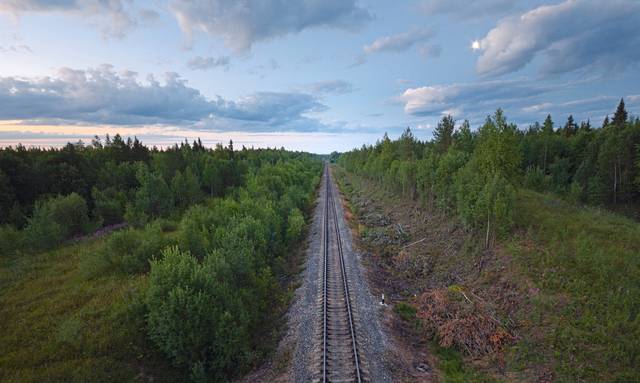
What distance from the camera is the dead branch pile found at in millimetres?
15312

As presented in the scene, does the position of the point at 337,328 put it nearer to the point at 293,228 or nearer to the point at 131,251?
the point at 293,228

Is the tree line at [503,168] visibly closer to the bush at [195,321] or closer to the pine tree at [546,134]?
the pine tree at [546,134]

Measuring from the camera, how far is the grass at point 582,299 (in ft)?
41.5

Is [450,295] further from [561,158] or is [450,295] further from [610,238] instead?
[561,158]

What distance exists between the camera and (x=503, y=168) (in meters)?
25.1

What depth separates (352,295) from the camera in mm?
20688

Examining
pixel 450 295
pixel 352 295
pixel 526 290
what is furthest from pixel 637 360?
pixel 352 295

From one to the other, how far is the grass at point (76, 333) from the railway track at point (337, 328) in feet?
25.7

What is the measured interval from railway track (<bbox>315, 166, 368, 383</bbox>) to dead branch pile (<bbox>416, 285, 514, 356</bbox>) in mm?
5033

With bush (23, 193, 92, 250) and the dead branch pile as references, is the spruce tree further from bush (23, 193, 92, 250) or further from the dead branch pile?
bush (23, 193, 92, 250)

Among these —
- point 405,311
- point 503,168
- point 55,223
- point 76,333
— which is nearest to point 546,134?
point 503,168

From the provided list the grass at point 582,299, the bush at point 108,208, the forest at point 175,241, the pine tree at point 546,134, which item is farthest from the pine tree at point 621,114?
the bush at point 108,208

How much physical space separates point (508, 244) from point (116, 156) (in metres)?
77.6

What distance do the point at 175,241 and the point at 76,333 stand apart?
1130cm
